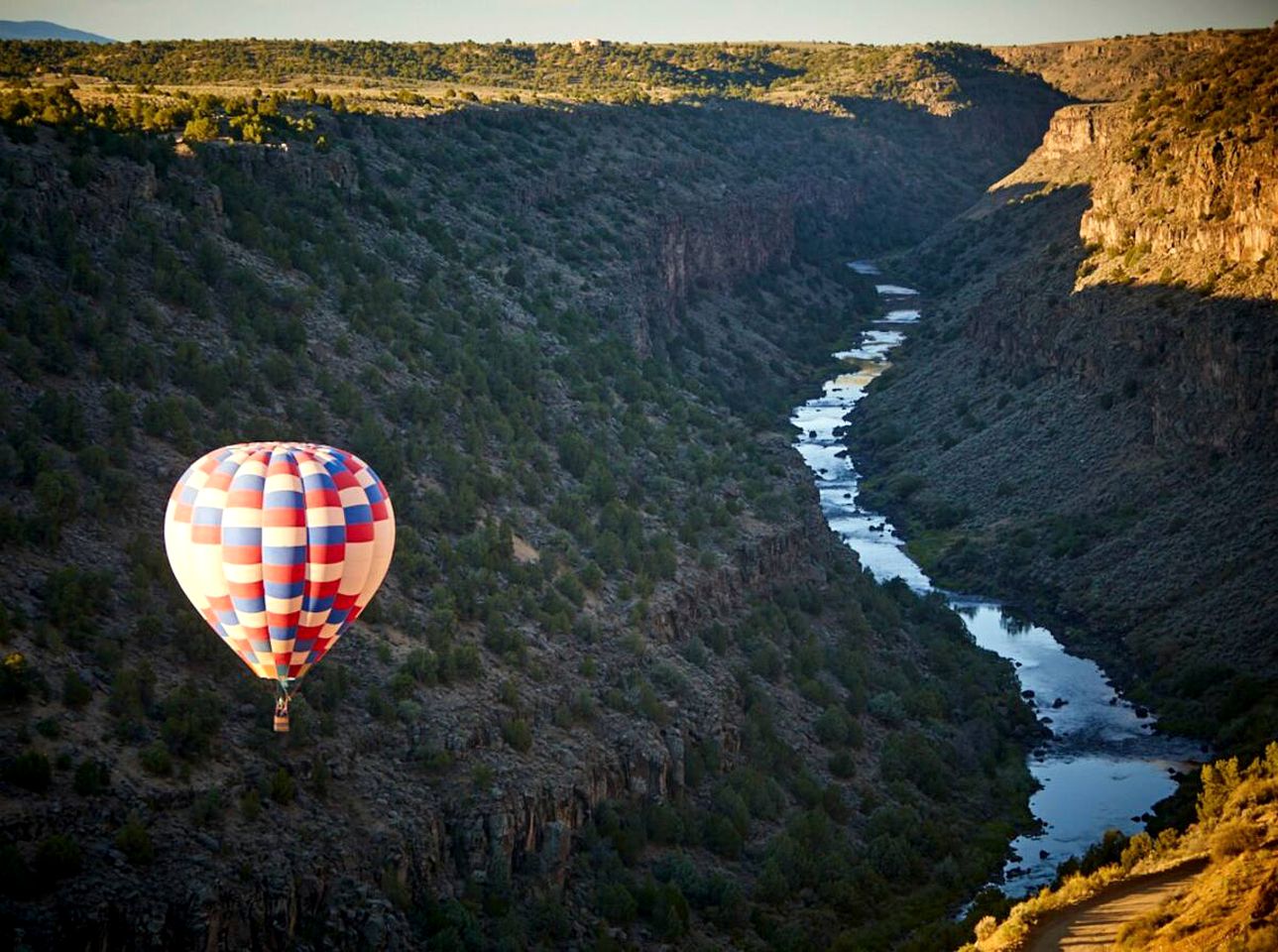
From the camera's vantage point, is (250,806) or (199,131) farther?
(199,131)

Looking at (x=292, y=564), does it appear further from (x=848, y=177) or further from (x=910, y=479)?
(x=848, y=177)

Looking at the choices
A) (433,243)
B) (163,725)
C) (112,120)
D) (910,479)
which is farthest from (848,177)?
(163,725)

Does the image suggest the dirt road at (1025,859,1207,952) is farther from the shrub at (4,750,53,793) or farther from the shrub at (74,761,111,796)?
the shrub at (4,750,53,793)

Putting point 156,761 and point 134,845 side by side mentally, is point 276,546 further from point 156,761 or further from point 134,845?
point 134,845

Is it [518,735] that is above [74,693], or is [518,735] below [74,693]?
below

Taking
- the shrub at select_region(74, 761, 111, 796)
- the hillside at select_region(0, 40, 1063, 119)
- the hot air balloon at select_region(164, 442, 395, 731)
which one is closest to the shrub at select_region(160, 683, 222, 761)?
the hot air balloon at select_region(164, 442, 395, 731)

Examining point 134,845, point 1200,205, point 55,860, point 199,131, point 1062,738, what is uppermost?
point 199,131

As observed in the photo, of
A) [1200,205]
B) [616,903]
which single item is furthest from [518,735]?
[1200,205]
